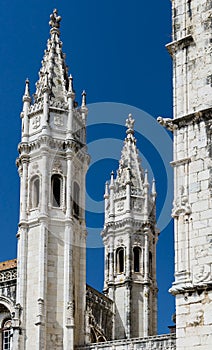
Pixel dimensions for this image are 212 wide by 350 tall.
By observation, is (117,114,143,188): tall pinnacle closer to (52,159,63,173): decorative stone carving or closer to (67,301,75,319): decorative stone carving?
(52,159,63,173): decorative stone carving

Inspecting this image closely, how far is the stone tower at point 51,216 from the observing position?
3509 centimetres

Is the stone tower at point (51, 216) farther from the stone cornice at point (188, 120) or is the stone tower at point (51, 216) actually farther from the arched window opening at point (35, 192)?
the stone cornice at point (188, 120)

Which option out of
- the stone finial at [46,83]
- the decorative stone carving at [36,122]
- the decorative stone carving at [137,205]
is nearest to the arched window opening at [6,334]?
the decorative stone carving at [36,122]

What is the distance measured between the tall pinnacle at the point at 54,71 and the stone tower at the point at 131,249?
777 centimetres

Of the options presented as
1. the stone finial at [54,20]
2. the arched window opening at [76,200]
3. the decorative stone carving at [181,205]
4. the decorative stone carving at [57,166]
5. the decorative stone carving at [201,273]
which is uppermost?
the stone finial at [54,20]

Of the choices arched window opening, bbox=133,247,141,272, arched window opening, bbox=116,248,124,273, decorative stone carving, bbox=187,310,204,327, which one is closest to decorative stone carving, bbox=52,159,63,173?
arched window opening, bbox=116,248,124,273

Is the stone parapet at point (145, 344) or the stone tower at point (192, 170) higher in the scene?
the stone tower at point (192, 170)

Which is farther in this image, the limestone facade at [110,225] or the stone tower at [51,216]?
the stone tower at [51,216]

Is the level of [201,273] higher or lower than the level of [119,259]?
lower

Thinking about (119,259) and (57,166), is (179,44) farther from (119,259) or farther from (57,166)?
(119,259)

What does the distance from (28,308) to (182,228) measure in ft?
51.4

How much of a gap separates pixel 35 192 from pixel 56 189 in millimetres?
892

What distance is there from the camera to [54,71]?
39781 millimetres

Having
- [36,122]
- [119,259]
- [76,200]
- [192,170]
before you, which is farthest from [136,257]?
[192,170]
